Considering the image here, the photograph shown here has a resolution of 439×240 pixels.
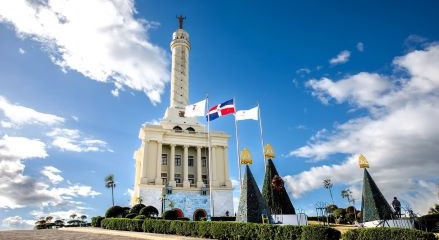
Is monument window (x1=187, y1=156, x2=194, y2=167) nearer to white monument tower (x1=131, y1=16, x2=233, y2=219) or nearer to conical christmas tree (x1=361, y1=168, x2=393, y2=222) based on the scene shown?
white monument tower (x1=131, y1=16, x2=233, y2=219)

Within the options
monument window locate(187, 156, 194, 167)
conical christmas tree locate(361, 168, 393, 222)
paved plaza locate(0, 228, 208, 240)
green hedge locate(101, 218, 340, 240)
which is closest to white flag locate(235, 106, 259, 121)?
conical christmas tree locate(361, 168, 393, 222)

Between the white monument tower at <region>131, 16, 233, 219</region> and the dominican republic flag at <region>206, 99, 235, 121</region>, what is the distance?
1785cm

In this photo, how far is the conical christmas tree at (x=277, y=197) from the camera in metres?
23.2

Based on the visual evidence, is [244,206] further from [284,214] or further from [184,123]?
[184,123]

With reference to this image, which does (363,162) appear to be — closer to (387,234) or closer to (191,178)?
(387,234)

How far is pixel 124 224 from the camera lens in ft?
108

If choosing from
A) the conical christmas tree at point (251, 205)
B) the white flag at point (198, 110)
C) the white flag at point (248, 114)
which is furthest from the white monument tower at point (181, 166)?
the conical christmas tree at point (251, 205)

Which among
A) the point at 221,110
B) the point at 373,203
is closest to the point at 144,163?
the point at 221,110

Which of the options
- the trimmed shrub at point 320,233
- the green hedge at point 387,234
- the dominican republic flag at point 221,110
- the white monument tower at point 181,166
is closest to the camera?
the green hedge at point 387,234

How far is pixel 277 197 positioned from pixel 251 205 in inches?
144

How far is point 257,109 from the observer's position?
33594mm

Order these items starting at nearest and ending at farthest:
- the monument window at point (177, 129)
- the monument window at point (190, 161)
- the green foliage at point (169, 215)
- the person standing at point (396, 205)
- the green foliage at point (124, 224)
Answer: the person standing at point (396, 205)
the green foliage at point (124, 224)
the green foliage at point (169, 215)
the monument window at point (177, 129)
the monument window at point (190, 161)

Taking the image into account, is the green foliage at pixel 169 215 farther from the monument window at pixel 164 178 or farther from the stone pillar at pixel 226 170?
the stone pillar at pixel 226 170

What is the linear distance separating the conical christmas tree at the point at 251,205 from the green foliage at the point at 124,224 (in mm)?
13567
